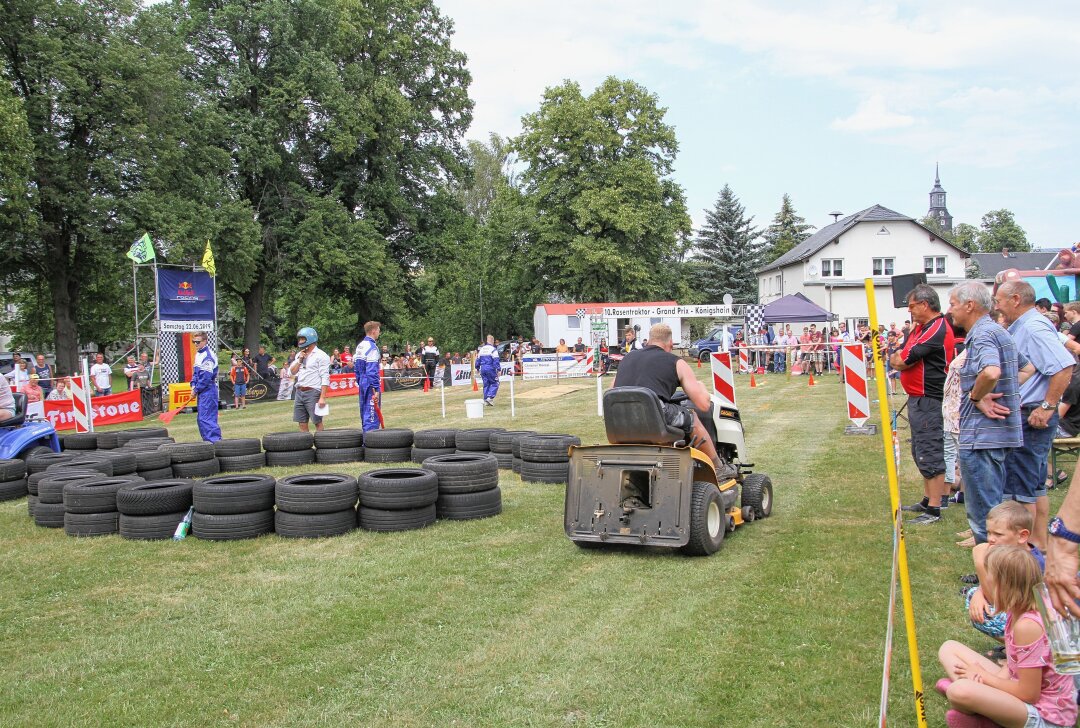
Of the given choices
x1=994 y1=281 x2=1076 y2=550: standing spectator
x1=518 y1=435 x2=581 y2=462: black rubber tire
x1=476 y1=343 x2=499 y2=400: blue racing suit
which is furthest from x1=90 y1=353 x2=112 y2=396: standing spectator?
x1=994 y1=281 x2=1076 y2=550: standing spectator

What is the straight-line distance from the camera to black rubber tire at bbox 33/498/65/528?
24.7ft

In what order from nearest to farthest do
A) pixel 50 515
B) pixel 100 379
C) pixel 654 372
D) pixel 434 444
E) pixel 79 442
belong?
pixel 654 372 → pixel 50 515 → pixel 434 444 → pixel 79 442 → pixel 100 379

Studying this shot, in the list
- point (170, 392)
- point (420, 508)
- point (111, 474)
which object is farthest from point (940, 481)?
point (170, 392)

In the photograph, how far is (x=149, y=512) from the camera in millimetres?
6918

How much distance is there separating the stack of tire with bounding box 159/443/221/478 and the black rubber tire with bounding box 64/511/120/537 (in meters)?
2.30

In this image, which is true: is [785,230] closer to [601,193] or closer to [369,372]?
[601,193]

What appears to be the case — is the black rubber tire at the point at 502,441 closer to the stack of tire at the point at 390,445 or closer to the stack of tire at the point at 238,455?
the stack of tire at the point at 390,445

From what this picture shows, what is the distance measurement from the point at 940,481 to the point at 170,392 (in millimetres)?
19280

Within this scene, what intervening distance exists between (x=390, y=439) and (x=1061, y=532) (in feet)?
29.1

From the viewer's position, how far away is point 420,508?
7.13 metres

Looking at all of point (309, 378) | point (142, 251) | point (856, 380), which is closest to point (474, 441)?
point (309, 378)

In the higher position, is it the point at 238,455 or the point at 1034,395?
the point at 1034,395

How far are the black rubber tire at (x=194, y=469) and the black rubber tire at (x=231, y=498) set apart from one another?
2767 millimetres

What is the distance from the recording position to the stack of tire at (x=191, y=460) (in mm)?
9516
